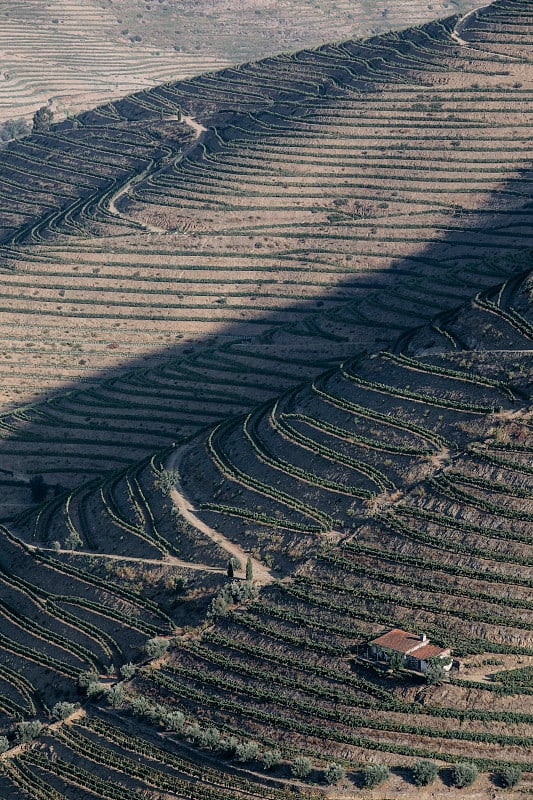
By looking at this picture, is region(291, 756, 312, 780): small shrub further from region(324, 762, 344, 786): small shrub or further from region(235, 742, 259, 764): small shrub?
region(235, 742, 259, 764): small shrub

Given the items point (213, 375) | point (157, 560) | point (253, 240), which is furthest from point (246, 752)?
point (253, 240)

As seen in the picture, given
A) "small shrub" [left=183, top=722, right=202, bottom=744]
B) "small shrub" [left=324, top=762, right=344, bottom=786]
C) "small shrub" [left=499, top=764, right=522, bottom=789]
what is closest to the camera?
"small shrub" [left=499, top=764, right=522, bottom=789]

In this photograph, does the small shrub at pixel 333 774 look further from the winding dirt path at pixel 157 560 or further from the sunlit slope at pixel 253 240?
the sunlit slope at pixel 253 240

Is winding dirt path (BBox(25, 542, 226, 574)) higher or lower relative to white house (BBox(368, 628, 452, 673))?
lower

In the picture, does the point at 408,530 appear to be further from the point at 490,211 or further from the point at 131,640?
the point at 490,211

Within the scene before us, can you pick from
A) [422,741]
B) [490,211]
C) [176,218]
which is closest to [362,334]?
[490,211]

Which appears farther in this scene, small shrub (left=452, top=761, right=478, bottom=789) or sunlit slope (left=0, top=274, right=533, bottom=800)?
sunlit slope (left=0, top=274, right=533, bottom=800)

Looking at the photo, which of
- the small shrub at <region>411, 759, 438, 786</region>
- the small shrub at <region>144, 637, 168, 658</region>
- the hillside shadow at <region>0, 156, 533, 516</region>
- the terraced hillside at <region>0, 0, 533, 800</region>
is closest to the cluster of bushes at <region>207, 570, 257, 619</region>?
the terraced hillside at <region>0, 0, 533, 800</region>
